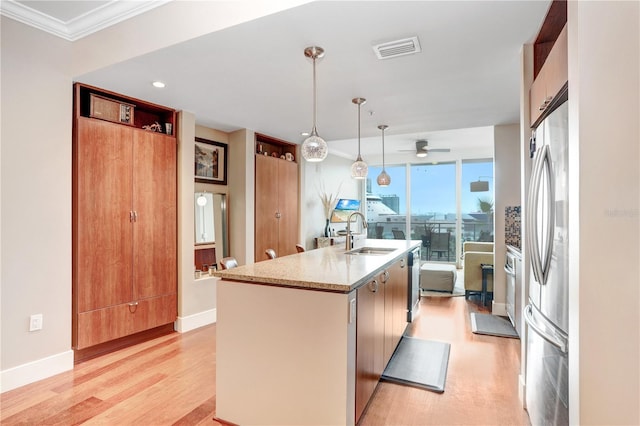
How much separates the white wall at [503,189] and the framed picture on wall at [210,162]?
12.0 ft

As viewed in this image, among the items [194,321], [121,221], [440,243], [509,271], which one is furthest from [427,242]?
[121,221]

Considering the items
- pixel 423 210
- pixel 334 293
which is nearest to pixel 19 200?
pixel 334 293

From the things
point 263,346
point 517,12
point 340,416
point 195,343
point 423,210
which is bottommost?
point 195,343

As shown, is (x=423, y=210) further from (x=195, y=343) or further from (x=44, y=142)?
(x=44, y=142)

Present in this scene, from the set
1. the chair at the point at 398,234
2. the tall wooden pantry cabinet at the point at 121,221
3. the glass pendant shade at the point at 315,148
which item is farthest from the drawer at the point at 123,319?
the chair at the point at 398,234

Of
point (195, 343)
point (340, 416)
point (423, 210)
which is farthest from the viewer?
point (423, 210)

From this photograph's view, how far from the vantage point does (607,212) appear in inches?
41.6

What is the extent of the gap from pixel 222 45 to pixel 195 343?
2.76 metres

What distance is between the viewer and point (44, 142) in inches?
103

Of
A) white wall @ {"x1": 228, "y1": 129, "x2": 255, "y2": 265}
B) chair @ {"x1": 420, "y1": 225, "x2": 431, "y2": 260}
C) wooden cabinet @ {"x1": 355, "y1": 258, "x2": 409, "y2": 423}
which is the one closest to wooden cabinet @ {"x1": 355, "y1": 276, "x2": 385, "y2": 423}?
wooden cabinet @ {"x1": 355, "y1": 258, "x2": 409, "y2": 423}

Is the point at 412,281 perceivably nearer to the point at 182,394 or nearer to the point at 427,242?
the point at 182,394

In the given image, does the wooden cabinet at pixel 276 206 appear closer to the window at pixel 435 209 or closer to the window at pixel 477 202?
the window at pixel 435 209

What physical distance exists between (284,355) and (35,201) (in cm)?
230

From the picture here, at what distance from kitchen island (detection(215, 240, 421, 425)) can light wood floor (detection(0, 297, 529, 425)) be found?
0.30 meters
